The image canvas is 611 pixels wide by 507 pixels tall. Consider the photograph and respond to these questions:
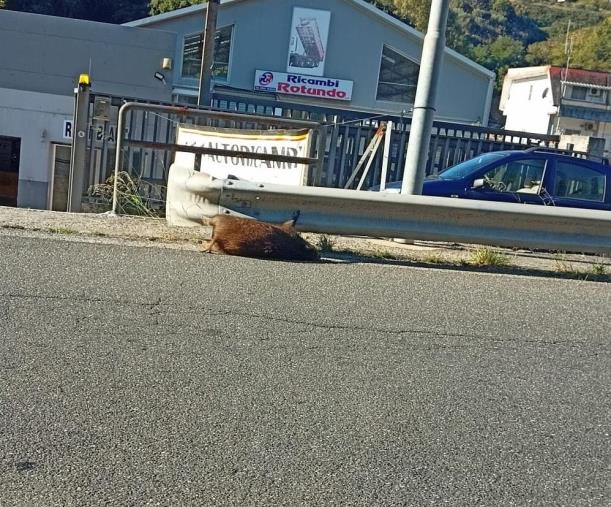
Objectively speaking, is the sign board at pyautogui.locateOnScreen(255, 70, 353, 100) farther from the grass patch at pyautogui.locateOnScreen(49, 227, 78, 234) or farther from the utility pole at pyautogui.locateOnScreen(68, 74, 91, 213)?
the grass patch at pyautogui.locateOnScreen(49, 227, 78, 234)

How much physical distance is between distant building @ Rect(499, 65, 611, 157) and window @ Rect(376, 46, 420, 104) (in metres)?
20.0

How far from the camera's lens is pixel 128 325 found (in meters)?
5.66

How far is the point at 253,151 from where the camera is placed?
10.5 m

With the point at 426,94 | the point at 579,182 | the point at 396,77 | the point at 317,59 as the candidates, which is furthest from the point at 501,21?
the point at 426,94

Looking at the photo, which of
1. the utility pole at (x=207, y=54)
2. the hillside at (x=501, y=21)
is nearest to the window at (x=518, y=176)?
the utility pole at (x=207, y=54)

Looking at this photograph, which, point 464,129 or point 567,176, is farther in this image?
point 464,129

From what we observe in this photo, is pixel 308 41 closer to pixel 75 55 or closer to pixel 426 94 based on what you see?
pixel 75 55

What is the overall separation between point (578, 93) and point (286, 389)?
55.2m

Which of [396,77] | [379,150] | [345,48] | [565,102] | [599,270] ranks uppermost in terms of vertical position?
[565,102]

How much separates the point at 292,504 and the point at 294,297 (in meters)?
3.28

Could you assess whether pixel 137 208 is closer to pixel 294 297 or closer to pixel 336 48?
pixel 294 297

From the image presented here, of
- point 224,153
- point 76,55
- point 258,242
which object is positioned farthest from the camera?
point 76,55

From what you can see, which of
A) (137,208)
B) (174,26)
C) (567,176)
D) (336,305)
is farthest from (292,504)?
(174,26)

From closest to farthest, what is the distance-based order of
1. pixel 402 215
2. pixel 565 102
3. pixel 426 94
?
1. pixel 402 215
2. pixel 426 94
3. pixel 565 102
